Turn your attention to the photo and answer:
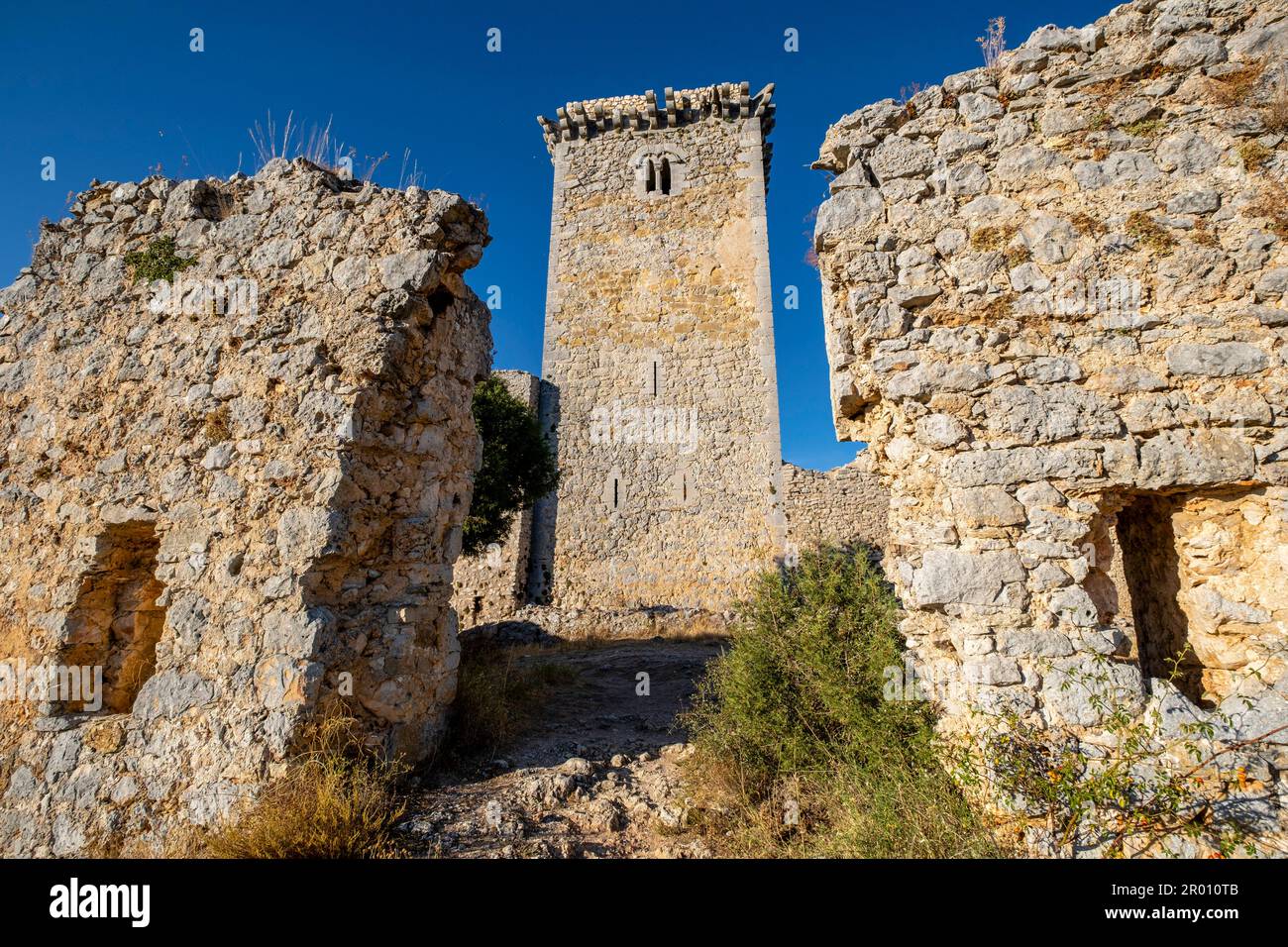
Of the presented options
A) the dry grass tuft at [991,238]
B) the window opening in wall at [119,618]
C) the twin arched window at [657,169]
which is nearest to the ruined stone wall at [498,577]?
the twin arched window at [657,169]

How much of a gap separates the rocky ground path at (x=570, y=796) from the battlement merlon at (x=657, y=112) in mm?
13199

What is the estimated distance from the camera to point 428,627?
3.75 m

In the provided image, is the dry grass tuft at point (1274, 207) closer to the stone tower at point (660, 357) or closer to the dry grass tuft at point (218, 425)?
the dry grass tuft at point (218, 425)

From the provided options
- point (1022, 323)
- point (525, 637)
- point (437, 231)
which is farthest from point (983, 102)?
point (525, 637)

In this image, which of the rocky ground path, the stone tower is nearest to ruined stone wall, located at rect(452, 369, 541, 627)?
the stone tower

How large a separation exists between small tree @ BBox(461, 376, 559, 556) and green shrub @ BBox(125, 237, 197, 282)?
5.97 meters

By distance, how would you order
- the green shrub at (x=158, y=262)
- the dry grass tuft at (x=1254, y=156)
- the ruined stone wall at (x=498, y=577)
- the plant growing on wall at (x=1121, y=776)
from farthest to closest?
the ruined stone wall at (x=498, y=577) → the green shrub at (x=158, y=262) → the dry grass tuft at (x=1254, y=156) → the plant growing on wall at (x=1121, y=776)

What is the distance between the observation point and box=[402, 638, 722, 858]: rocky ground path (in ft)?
9.60

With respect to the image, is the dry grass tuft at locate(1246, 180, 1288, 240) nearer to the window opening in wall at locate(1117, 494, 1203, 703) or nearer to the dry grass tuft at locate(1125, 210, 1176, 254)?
the dry grass tuft at locate(1125, 210, 1176, 254)

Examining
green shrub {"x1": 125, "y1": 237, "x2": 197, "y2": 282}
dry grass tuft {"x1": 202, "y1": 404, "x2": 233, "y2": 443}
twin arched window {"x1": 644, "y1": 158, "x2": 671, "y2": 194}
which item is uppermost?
twin arched window {"x1": 644, "y1": 158, "x2": 671, "y2": 194}

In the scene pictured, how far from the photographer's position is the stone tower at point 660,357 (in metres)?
11.9

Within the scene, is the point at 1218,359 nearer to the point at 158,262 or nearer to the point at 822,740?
the point at 822,740

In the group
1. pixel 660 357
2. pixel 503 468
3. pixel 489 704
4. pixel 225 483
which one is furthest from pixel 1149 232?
pixel 660 357
